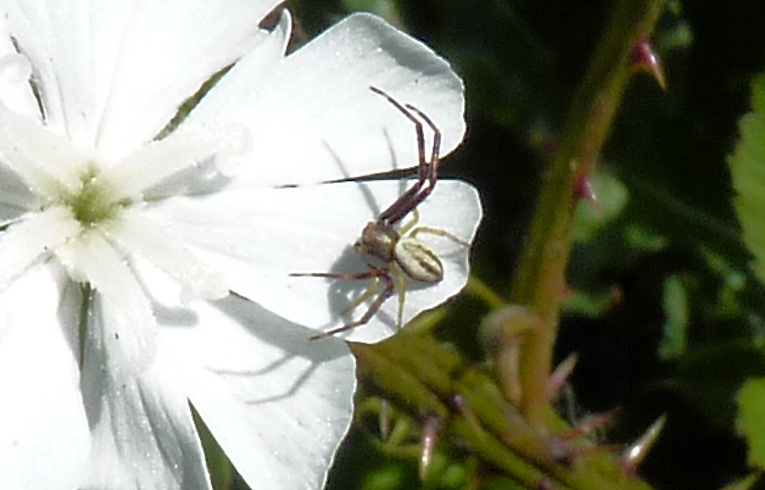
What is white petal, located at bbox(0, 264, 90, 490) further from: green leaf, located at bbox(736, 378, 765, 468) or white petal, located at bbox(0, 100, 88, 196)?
green leaf, located at bbox(736, 378, 765, 468)

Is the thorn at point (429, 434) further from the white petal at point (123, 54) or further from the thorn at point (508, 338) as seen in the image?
the white petal at point (123, 54)

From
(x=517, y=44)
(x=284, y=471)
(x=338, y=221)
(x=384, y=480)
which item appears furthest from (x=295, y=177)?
(x=517, y=44)

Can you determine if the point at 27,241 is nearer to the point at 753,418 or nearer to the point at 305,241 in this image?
the point at 305,241

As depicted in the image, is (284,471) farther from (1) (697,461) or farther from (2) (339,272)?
(1) (697,461)

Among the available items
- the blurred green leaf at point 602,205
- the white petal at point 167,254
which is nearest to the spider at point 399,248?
the white petal at point 167,254

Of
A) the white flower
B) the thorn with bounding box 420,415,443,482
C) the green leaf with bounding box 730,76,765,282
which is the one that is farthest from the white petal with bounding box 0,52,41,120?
the green leaf with bounding box 730,76,765,282

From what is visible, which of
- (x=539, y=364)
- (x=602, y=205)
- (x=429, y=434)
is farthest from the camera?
(x=602, y=205)

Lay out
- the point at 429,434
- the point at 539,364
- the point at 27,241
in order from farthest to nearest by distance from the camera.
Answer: the point at 539,364 → the point at 429,434 → the point at 27,241

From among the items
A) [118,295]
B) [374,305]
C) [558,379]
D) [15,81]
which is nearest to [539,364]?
[558,379]
